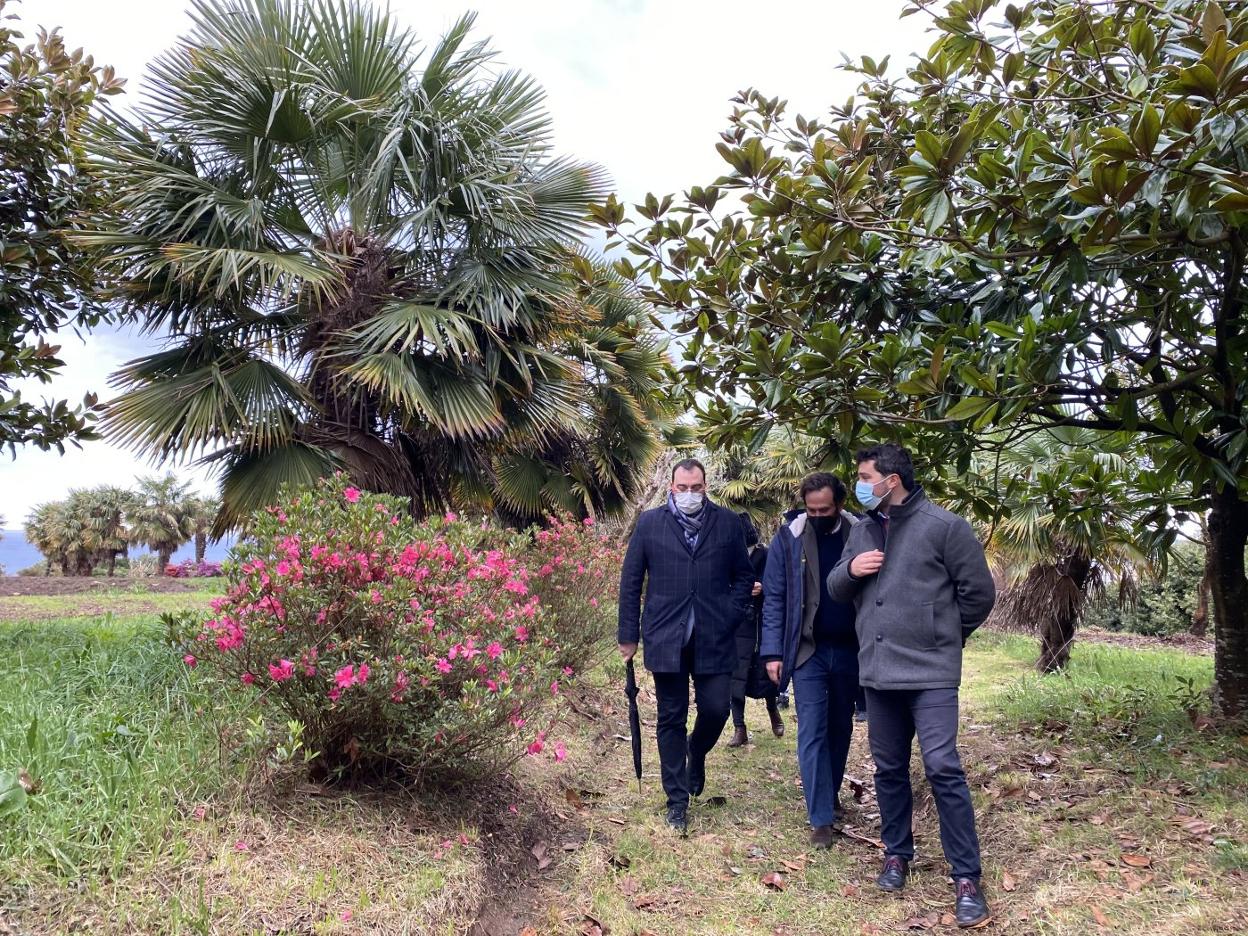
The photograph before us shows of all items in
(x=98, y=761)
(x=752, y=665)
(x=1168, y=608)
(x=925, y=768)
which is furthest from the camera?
(x=1168, y=608)

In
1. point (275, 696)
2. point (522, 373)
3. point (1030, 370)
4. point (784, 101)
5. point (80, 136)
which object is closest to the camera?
point (1030, 370)

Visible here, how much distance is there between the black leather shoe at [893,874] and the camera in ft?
12.6

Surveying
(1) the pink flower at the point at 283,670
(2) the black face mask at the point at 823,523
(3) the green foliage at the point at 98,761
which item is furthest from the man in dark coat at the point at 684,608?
(3) the green foliage at the point at 98,761

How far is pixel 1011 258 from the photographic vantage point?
12.1 ft

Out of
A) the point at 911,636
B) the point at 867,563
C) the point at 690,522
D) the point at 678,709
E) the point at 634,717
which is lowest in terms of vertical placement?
the point at 634,717

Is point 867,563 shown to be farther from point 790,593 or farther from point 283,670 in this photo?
point 283,670

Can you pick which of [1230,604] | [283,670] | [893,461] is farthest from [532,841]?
[1230,604]

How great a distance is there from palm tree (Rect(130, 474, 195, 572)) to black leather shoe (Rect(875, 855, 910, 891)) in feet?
114

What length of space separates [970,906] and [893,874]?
18.1 inches

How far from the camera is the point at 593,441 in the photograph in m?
11.7

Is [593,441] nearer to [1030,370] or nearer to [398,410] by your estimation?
[398,410]

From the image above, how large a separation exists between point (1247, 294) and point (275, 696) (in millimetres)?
4931

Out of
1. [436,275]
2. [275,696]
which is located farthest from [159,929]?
[436,275]

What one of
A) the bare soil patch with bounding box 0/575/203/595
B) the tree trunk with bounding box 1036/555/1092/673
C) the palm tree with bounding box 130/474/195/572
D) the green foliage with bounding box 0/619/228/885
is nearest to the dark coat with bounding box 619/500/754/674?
the green foliage with bounding box 0/619/228/885
